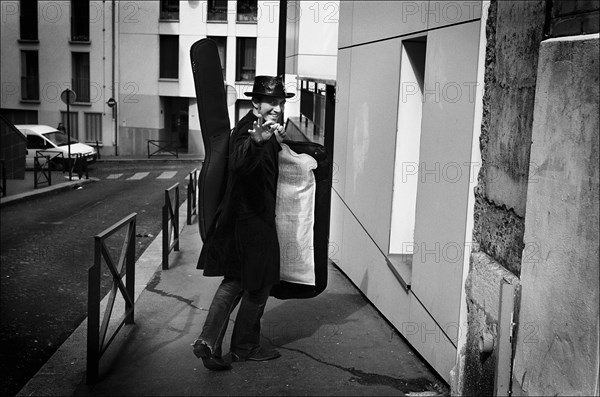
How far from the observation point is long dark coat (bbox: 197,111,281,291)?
16.1 feet

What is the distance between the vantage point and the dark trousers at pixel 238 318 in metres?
4.96

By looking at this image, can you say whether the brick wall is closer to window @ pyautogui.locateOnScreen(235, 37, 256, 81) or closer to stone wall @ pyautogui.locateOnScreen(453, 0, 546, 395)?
window @ pyautogui.locateOnScreen(235, 37, 256, 81)

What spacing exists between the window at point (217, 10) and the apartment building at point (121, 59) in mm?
48

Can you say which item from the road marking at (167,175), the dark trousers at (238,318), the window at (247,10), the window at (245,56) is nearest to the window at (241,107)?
the window at (245,56)

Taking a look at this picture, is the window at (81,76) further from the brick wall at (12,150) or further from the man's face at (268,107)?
the man's face at (268,107)

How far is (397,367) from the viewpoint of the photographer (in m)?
5.29

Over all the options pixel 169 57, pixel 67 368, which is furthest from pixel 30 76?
pixel 67 368

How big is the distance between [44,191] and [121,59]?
17.3m

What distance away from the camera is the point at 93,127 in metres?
35.1

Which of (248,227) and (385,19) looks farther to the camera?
(385,19)

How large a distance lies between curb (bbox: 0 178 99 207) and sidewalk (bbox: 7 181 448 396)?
398 inches

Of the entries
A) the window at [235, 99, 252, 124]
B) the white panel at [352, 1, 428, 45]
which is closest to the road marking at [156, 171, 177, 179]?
the window at [235, 99, 252, 124]

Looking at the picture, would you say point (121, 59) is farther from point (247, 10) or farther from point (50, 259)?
point (50, 259)

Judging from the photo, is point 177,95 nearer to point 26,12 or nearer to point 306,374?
point 26,12
